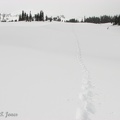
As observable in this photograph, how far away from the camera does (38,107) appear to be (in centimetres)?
611

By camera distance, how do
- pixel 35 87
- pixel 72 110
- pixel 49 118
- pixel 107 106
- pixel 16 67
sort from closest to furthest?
pixel 49 118
pixel 72 110
pixel 107 106
pixel 35 87
pixel 16 67

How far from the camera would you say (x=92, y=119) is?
561cm

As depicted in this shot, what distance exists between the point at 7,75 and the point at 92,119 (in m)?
4.93

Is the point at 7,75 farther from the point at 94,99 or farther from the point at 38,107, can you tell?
the point at 94,99

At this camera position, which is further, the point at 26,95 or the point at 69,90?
the point at 69,90

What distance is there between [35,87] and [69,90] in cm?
141

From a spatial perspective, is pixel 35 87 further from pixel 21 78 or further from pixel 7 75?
pixel 7 75

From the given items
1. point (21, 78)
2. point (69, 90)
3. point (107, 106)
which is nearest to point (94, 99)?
point (107, 106)

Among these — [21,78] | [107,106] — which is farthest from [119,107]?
→ [21,78]

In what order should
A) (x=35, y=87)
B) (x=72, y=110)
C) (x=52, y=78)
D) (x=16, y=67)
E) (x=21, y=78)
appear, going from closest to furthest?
1. (x=72, y=110)
2. (x=35, y=87)
3. (x=21, y=78)
4. (x=52, y=78)
5. (x=16, y=67)

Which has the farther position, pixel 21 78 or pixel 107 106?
pixel 21 78

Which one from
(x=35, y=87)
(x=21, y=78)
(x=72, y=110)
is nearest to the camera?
(x=72, y=110)

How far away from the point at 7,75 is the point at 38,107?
138 inches

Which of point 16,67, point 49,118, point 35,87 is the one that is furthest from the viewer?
point 16,67
